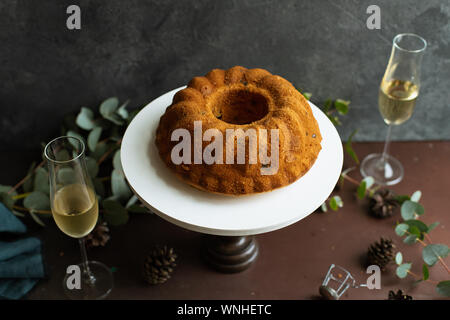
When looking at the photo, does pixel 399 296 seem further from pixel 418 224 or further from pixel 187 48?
pixel 187 48

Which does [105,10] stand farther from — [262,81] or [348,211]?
[348,211]

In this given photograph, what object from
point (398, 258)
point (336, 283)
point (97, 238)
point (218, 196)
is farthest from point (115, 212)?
point (398, 258)

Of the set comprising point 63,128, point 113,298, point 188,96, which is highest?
point 188,96

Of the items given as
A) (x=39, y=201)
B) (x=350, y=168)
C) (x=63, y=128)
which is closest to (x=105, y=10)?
(x=63, y=128)

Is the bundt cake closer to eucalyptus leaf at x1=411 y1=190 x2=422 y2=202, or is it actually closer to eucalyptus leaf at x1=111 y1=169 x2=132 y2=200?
eucalyptus leaf at x1=111 y1=169 x2=132 y2=200

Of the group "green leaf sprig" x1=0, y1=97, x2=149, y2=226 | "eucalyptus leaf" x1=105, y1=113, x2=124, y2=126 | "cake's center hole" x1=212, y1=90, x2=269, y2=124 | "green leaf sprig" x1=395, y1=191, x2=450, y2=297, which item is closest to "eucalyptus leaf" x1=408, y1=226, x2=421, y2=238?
"green leaf sprig" x1=395, y1=191, x2=450, y2=297

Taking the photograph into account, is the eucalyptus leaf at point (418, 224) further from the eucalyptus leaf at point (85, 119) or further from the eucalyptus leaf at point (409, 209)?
the eucalyptus leaf at point (85, 119)

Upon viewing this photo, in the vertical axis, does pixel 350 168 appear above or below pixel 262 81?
below
